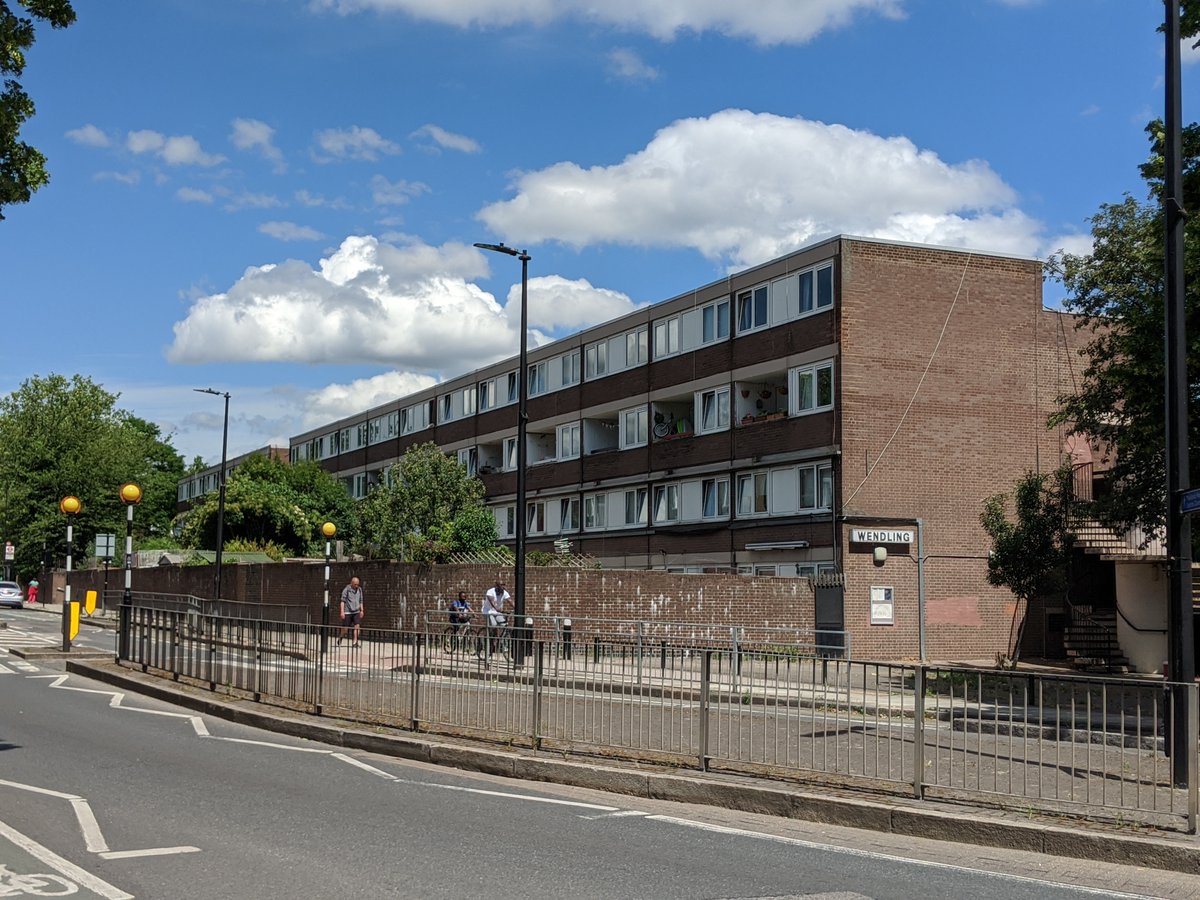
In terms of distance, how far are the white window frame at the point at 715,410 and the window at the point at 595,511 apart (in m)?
7.01

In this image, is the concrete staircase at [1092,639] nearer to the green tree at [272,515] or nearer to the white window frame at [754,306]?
the white window frame at [754,306]

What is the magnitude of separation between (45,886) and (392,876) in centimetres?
190

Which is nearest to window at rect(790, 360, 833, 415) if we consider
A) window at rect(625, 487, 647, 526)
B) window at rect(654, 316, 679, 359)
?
window at rect(654, 316, 679, 359)

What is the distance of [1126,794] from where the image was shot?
9156mm

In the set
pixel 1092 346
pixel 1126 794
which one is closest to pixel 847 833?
pixel 1126 794

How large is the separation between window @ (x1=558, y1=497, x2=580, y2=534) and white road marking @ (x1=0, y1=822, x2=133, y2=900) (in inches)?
1599

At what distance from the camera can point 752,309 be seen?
3891cm

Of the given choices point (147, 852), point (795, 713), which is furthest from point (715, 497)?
point (147, 852)

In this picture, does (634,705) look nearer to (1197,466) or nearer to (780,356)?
(1197,466)

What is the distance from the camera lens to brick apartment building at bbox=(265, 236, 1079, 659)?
3531 cm

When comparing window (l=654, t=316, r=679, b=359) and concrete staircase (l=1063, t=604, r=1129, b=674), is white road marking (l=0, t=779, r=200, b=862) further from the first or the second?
window (l=654, t=316, r=679, b=359)

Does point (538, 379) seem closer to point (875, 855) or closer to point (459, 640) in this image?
point (459, 640)

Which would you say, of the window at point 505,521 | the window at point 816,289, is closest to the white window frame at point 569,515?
the window at point 505,521

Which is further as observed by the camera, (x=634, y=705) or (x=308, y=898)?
(x=634, y=705)
